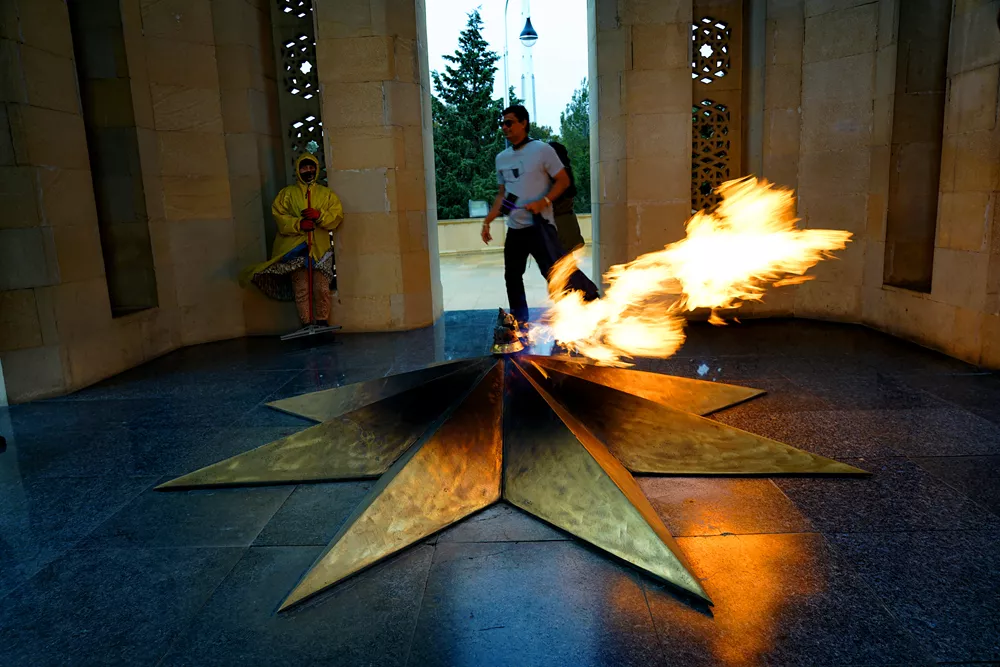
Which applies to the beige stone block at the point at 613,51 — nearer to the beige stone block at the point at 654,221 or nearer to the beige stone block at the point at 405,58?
the beige stone block at the point at 654,221

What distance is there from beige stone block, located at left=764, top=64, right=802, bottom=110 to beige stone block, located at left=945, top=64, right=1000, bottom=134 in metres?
1.95

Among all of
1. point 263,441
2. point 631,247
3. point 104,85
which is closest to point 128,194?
point 104,85

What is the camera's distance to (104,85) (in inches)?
283

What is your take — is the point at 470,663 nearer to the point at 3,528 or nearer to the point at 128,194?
the point at 3,528

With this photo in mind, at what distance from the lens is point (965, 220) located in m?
5.85

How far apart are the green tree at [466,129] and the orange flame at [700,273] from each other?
18.7m

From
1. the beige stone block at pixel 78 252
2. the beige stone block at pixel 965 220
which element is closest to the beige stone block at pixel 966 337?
the beige stone block at pixel 965 220

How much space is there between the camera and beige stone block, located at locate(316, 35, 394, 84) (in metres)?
7.88

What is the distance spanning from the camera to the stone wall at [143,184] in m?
5.75

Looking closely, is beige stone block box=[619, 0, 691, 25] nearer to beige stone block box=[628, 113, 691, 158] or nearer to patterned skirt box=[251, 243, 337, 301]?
beige stone block box=[628, 113, 691, 158]

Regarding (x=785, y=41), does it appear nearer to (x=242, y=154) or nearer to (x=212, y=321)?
(x=242, y=154)

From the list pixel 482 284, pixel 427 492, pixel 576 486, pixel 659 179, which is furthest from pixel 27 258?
pixel 482 284

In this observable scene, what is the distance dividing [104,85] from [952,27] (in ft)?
25.6

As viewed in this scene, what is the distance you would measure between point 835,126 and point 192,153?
6923 millimetres
